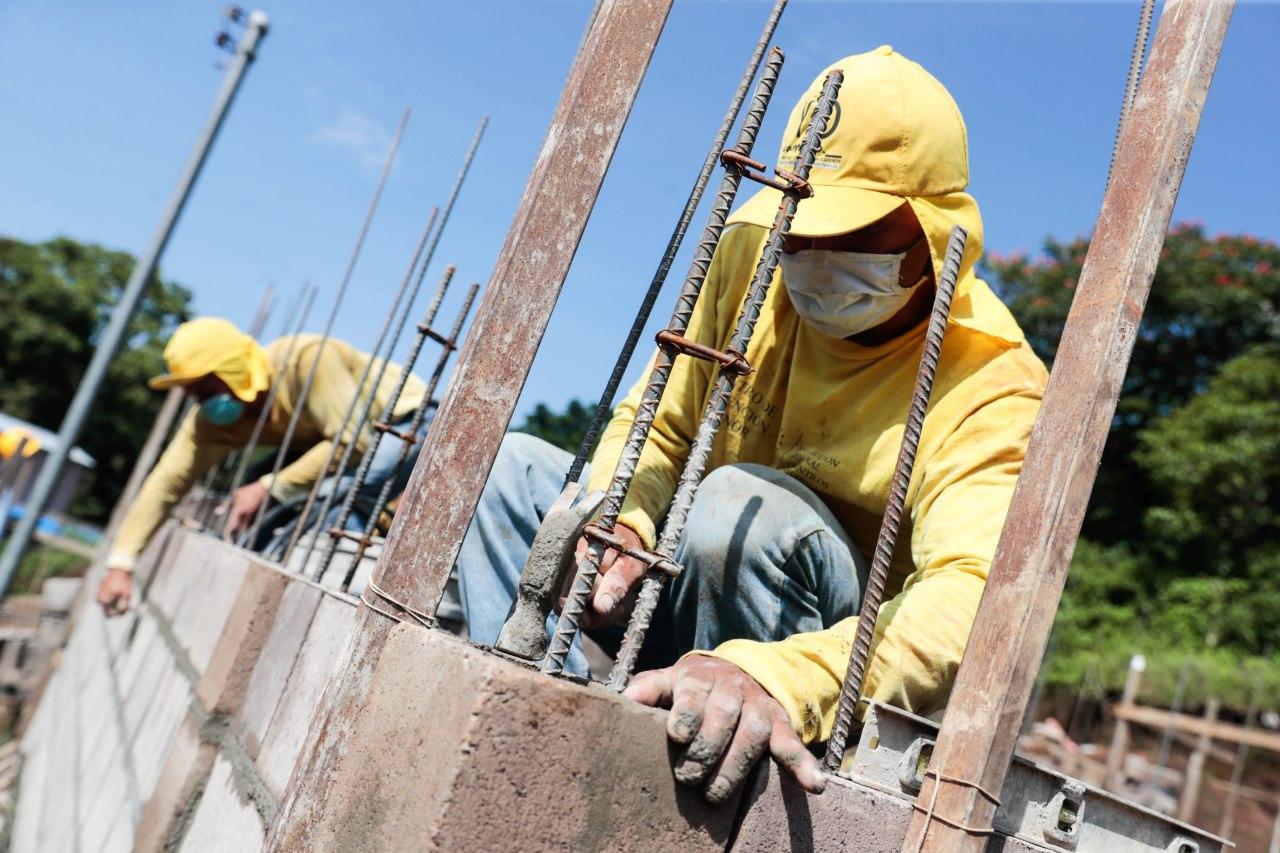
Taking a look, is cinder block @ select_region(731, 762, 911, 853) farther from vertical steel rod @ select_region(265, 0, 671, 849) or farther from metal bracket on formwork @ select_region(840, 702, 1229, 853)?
vertical steel rod @ select_region(265, 0, 671, 849)

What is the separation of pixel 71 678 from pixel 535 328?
780 cm

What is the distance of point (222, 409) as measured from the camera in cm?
570

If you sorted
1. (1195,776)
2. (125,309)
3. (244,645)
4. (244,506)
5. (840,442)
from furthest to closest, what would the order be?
(1195,776), (125,309), (244,506), (244,645), (840,442)

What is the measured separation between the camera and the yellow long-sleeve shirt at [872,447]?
5.65 feet

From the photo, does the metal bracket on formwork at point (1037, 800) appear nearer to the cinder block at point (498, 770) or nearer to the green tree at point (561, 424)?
the cinder block at point (498, 770)

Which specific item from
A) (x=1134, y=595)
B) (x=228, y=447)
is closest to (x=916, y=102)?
(x=228, y=447)

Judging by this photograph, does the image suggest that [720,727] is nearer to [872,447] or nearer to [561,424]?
[872,447]

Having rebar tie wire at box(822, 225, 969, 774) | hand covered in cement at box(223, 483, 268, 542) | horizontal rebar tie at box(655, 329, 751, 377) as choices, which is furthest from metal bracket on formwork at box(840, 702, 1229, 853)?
hand covered in cement at box(223, 483, 268, 542)

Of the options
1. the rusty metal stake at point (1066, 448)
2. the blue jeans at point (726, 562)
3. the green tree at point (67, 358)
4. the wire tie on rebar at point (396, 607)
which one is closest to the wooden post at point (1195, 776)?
the blue jeans at point (726, 562)

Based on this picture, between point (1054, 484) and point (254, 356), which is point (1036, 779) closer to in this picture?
point (1054, 484)

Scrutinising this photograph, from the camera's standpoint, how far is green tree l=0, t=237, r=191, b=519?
37.5 meters

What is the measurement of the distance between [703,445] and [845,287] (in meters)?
0.84

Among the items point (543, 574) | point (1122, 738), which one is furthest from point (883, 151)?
point (1122, 738)

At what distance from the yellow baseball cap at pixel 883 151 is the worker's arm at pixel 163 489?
15.2ft
